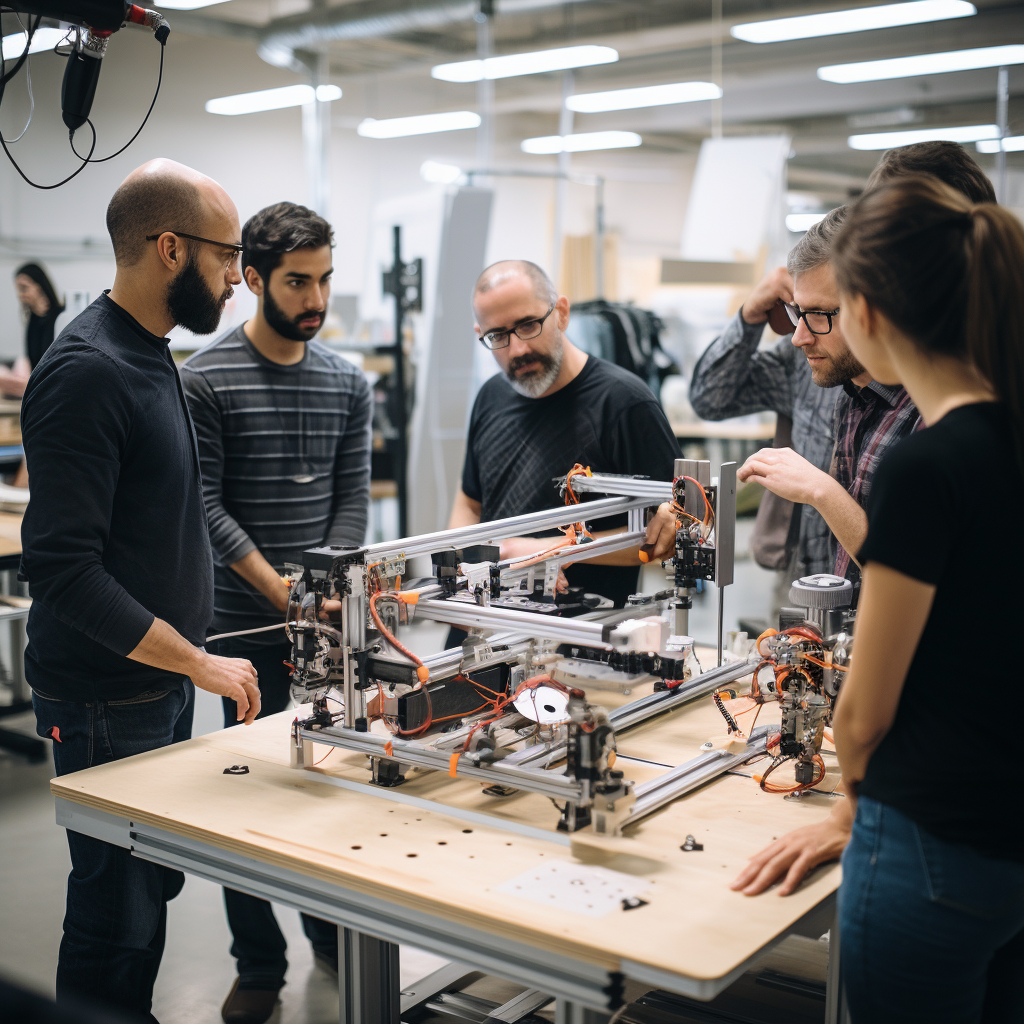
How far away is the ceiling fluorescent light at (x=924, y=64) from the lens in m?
4.34

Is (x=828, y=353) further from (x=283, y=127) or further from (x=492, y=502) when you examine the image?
(x=283, y=127)

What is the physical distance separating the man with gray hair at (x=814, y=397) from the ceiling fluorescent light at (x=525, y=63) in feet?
11.6

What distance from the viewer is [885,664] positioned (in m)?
1.03

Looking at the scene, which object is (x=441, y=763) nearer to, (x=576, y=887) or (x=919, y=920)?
(x=576, y=887)

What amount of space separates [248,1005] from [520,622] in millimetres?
1417

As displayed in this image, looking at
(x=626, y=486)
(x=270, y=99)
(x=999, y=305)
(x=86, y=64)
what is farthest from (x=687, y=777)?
(x=270, y=99)

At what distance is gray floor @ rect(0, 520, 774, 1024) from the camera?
2.44 m

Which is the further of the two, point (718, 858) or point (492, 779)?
point (492, 779)

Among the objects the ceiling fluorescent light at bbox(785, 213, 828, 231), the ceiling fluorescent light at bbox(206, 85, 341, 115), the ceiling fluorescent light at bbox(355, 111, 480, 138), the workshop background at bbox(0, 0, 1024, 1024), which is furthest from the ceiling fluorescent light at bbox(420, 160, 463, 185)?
the ceiling fluorescent light at bbox(785, 213, 828, 231)

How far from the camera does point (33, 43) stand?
169 inches

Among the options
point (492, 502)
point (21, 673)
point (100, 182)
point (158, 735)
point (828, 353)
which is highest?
point (100, 182)

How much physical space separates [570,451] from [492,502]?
→ 25cm

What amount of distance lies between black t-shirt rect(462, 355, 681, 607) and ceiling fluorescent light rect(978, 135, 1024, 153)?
2.66m

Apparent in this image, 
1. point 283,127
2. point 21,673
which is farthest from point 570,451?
point 283,127
